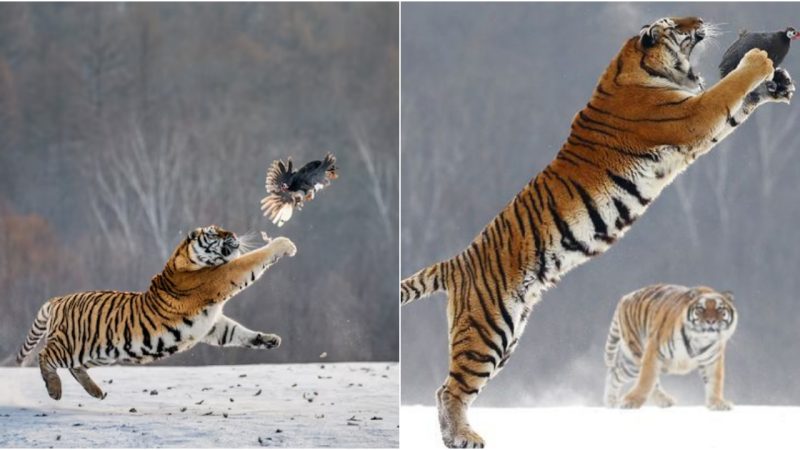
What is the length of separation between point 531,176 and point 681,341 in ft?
6.92

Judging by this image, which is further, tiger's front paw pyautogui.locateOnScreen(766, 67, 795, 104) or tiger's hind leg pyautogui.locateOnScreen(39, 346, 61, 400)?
tiger's hind leg pyautogui.locateOnScreen(39, 346, 61, 400)

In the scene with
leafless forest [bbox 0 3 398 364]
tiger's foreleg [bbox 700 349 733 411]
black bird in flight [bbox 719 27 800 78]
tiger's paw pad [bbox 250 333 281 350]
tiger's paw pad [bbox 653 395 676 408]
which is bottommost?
tiger's paw pad [bbox 250 333 281 350]

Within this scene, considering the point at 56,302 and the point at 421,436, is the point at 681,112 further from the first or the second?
the point at 56,302

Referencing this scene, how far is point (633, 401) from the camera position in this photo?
6.09 m

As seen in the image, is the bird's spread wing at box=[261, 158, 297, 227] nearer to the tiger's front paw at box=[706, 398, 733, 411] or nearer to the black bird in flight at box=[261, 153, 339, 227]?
the black bird in flight at box=[261, 153, 339, 227]

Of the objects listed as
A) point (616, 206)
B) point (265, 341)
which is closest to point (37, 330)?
point (265, 341)

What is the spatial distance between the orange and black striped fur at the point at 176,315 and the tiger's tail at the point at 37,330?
0.51 ft

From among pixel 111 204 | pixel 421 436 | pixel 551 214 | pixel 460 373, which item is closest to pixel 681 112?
pixel 551 214

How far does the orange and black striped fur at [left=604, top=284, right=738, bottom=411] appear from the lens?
6.06m

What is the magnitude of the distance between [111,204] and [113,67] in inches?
30.9

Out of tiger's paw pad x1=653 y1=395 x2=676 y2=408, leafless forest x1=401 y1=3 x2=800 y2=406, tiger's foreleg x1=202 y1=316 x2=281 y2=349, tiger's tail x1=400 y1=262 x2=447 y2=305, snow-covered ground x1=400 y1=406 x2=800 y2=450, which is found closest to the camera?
tiger's tail x1=400 y1=262 x2=447 y2=305

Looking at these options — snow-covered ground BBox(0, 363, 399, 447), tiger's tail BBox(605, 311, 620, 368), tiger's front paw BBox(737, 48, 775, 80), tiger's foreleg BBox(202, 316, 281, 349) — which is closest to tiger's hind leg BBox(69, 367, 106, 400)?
snow-covered ground BBox(0, 363, 399, 447)

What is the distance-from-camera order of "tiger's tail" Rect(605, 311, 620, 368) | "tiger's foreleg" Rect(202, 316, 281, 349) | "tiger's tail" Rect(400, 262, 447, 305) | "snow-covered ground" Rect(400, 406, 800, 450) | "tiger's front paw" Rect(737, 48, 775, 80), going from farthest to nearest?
1. "tiger's tail" Rect(605, 311, 620, 368)
2. "snow-covered ground" Rect(400, 406, 800, 450)
3. "tiger's foreleg" Rect(202, 316, 281, 349)
4. "tiger's tail" Rect(400, 262, 447, 305)
5. "tiger's front paw" Rect(737, 48, 775, 80)

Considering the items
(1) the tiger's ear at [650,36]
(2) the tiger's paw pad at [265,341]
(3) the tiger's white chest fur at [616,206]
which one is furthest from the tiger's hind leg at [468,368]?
(1) the tiger's ear at [650,36]
